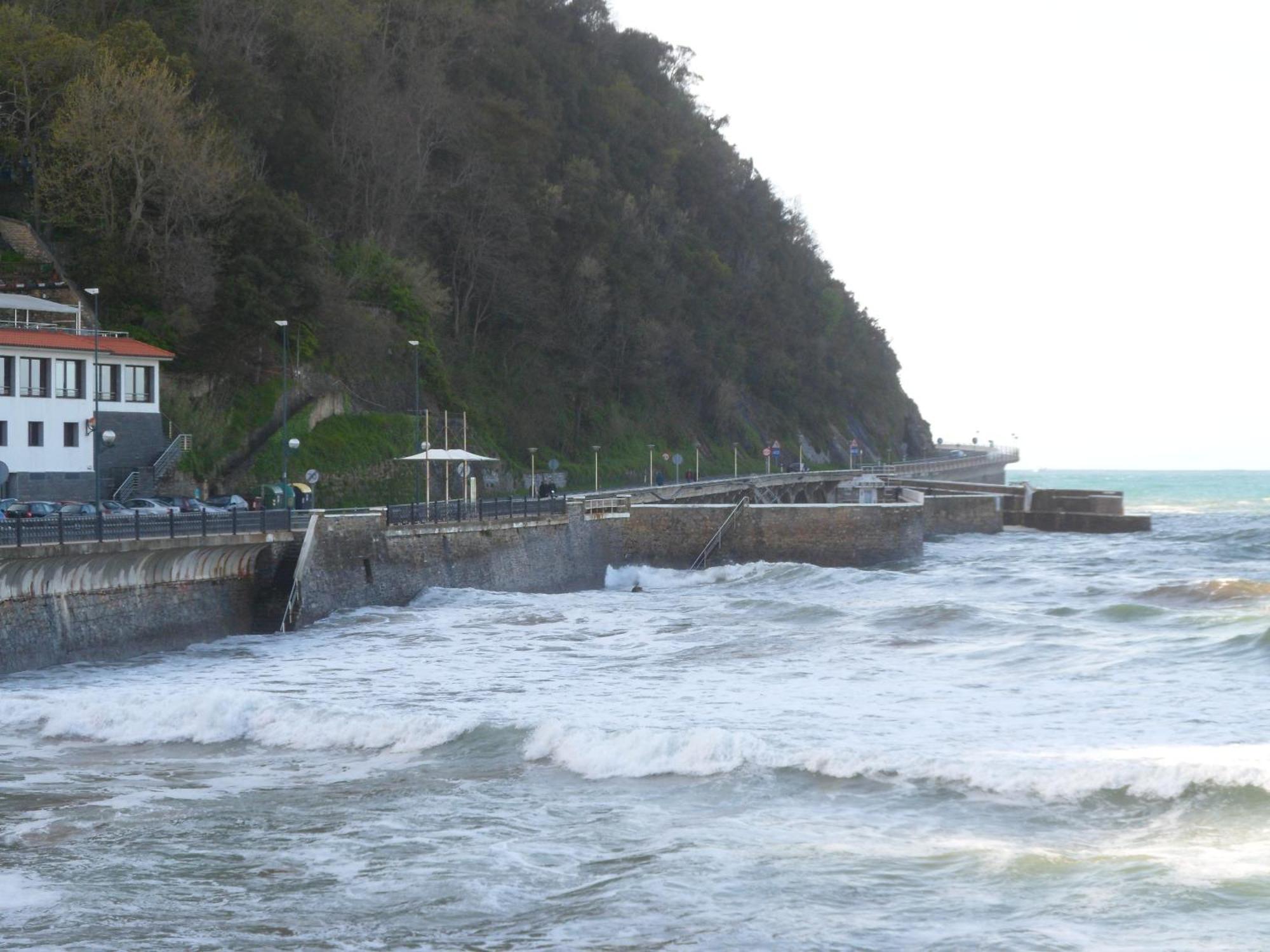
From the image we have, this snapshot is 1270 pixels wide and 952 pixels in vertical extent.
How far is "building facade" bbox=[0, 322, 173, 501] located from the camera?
119ft

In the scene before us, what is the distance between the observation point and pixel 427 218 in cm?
7006

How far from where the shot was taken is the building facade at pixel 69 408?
119 ft

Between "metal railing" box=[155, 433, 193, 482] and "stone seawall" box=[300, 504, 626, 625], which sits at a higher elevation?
"metal railing" box=[155, 433, 193, 482]

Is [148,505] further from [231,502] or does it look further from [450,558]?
[450,558]

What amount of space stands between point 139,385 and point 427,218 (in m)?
30.6

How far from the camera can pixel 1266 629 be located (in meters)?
27.8

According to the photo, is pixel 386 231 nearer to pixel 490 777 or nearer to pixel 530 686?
pixel 530 686

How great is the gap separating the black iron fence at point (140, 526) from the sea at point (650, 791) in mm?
2287

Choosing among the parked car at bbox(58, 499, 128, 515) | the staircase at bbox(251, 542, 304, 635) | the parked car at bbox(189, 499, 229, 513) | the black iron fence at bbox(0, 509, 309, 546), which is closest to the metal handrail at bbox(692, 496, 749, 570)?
the parked car at bbox(189, 499, 229, 513)

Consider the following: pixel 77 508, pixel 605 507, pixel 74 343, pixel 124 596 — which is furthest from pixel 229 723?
pixel 605 507

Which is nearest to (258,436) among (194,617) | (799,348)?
(194,617)

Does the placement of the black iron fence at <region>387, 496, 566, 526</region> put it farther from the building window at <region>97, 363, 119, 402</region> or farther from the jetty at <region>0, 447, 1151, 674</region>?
the building window at <region>97, 363, 119, 402</region>

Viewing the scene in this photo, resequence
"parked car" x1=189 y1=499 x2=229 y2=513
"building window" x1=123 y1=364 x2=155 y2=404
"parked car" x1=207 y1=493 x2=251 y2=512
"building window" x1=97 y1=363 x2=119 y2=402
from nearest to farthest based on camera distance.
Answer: "parked car" x1=189 y1=499 x2=229 y2=513 → "parked car" x1=207 y1=493 x2=251 y2=512 → "building window" x1=97 y1=363 x2=119 y2=402 → "building window" x1=123 y1=364 x2=155 y2=404

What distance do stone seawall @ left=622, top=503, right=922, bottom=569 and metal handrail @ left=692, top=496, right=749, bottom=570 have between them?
12cm
